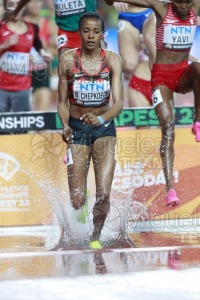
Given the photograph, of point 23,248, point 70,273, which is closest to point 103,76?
point 23,248

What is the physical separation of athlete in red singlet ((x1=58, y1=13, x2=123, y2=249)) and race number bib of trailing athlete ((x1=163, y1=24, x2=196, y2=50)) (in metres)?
0.91

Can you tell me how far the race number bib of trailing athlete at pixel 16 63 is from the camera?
431 inches

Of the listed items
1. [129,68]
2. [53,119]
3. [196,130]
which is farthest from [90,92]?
[129,68]

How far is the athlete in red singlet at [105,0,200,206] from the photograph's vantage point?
9766 millimetres

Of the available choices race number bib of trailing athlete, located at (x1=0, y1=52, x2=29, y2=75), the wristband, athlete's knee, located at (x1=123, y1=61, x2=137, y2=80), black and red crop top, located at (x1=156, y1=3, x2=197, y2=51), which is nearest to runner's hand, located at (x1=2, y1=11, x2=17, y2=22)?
race number bib of trailing athlete, located at (x1=0, y1=52, x2=29, y2=75)

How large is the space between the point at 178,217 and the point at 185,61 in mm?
1964

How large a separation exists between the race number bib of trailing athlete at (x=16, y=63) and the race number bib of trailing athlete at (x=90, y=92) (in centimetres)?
200

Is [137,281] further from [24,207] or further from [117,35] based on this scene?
[117,35]

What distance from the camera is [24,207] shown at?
34.8ft

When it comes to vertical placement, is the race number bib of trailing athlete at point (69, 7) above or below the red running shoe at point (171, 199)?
above

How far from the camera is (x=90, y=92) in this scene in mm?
9039

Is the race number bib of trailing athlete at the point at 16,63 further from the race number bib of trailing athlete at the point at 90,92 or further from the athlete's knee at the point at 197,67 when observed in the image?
the athlete's knee at the point at 197,67

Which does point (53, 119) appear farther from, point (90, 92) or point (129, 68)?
point (90, 92)

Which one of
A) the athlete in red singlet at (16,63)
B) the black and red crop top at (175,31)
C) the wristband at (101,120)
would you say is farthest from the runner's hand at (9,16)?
the wristband at (101,120)
